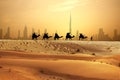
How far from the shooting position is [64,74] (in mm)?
8641

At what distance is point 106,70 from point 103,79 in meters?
1.41

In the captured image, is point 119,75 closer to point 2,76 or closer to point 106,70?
point 106,70

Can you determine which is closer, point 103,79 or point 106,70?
point 103,79

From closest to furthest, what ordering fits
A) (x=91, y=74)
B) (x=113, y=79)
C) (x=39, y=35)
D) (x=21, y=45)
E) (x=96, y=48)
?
1. (x=113, y=79)
2. (x=91, y=74)
3. (x=21, y=45)
4. (x=96, y=48)
5. (x=39, y=35)

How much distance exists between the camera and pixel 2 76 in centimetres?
618

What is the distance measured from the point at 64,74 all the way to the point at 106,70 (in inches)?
67.7

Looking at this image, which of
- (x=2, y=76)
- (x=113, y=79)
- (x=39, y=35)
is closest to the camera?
(x=2, y=76)

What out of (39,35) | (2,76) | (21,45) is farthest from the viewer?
(39,35)

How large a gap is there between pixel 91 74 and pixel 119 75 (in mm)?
842

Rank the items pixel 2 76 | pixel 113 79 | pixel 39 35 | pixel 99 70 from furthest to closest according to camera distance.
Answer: pixel 39 35 < pixel 99 70 < pixel 113 79 < pixel 2 76

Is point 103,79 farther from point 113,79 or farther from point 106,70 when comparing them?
point 106,70

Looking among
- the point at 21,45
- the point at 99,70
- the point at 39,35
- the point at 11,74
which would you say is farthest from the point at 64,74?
the point at 39,35

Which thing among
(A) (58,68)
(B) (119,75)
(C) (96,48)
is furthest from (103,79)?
(C) (96,48)

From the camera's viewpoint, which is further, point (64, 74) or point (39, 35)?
point (39, 35)
